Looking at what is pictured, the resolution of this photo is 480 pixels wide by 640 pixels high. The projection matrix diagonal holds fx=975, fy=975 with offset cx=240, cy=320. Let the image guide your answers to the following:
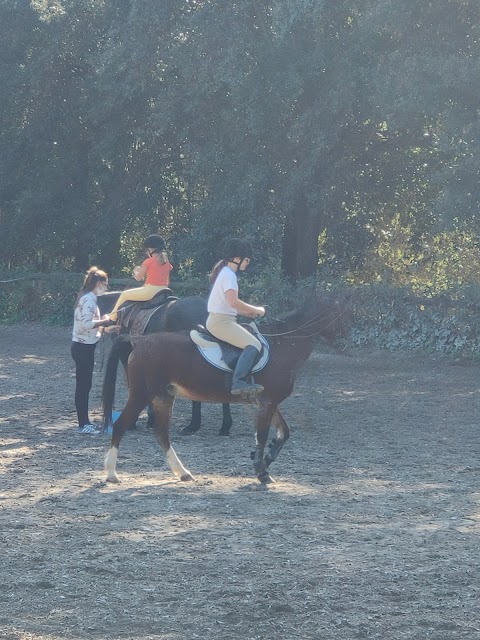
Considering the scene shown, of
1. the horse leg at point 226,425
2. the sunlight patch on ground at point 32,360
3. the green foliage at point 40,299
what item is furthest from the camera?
the green foliage at point 40,299

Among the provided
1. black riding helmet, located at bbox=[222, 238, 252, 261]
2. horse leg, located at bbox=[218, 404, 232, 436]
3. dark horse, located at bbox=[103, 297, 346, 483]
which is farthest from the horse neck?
horse leg, located at bbox=[218, 404, 232, 436]

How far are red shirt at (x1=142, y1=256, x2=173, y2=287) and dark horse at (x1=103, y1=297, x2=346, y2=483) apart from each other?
241 centimetres

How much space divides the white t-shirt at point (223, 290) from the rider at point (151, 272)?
2645 millimetres

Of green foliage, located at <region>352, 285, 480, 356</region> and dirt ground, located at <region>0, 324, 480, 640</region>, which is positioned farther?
green foliage, located at <region>352, 285, 480, 356</region>

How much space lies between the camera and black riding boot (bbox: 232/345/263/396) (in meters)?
8.61

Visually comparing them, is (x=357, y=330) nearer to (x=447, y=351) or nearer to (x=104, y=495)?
(x=447, y=351)

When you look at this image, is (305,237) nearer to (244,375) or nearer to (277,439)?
(277,439)

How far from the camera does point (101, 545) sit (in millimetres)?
6672

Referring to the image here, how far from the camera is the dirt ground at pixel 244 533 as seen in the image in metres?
5.25

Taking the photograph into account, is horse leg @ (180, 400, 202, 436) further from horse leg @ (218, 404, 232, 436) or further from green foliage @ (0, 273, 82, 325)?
green foliage @ (0, 273, 82, 325)

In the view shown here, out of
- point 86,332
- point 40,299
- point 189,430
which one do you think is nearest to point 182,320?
point 86,332

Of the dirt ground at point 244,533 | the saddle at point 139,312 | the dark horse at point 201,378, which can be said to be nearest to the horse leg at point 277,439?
the dark horse at point 201,378

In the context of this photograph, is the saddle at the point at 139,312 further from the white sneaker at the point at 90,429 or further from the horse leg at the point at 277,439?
the horse leg at the point at 277,439

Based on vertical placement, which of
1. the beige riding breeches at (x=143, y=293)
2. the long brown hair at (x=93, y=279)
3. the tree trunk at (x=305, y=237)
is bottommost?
the beige riding breeches at (x=143, y=293)
